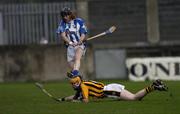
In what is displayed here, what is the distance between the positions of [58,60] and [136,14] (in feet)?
15.8

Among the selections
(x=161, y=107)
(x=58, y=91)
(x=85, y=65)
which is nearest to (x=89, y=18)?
(x=85, y=65)

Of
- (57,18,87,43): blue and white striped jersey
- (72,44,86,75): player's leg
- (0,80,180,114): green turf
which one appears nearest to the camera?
(0,80,180,114): green turf

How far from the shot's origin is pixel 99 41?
33406 millimetres

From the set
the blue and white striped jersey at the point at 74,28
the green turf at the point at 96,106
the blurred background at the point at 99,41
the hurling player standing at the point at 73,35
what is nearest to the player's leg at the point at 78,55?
the hurling player standing at the point at 73,35

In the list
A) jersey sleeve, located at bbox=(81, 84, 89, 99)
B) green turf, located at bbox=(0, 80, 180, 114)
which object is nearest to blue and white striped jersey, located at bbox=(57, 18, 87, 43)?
green turf, located at bbox=(0, 80, 180, 114)

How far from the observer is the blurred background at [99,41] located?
29.8m

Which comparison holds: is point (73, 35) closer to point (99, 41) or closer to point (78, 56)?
point (78, 56)

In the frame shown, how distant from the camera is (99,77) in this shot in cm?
3120

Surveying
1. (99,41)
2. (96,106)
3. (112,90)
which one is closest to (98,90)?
(112,90)

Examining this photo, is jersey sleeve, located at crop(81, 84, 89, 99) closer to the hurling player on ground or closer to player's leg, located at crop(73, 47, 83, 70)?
the hurling player on ground

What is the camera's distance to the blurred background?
97.8 ft

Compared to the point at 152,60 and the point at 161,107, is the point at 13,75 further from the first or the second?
the point at 161,107

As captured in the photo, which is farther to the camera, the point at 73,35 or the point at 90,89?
the point at 73,35

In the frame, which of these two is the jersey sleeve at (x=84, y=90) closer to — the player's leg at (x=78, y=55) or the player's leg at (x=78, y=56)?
the player's leg at (x=78, y=55)
